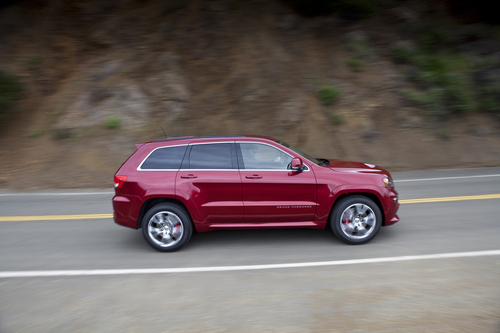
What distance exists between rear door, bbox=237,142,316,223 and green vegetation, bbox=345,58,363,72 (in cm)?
1124

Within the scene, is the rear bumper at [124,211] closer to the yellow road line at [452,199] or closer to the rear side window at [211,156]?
the rear side window at [211,156]

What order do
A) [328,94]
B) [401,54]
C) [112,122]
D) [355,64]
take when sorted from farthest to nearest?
[401,54] < [355,64] < [328,94] < [112,122]

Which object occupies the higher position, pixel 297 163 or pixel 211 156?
pixel 211 156

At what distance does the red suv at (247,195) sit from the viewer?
5969mm

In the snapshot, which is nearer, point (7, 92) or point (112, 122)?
point (112, 122)

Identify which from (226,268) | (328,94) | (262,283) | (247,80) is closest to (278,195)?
(226,268)

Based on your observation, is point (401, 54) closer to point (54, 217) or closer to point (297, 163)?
point (297, 163)

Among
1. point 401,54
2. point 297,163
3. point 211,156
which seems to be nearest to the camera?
point 297,163

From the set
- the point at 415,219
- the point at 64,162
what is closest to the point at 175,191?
the point at 415,219

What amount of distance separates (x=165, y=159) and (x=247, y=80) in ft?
33.0

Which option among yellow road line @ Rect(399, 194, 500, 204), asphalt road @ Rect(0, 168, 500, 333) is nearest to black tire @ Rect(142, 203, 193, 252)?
asphalt road @ Rect(0, 168, 500, 333)

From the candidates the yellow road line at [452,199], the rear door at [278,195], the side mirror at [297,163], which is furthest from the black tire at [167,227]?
the yellow road line at [452,199]

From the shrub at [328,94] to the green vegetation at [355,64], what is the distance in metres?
1.65

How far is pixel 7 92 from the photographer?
46.5 feet
